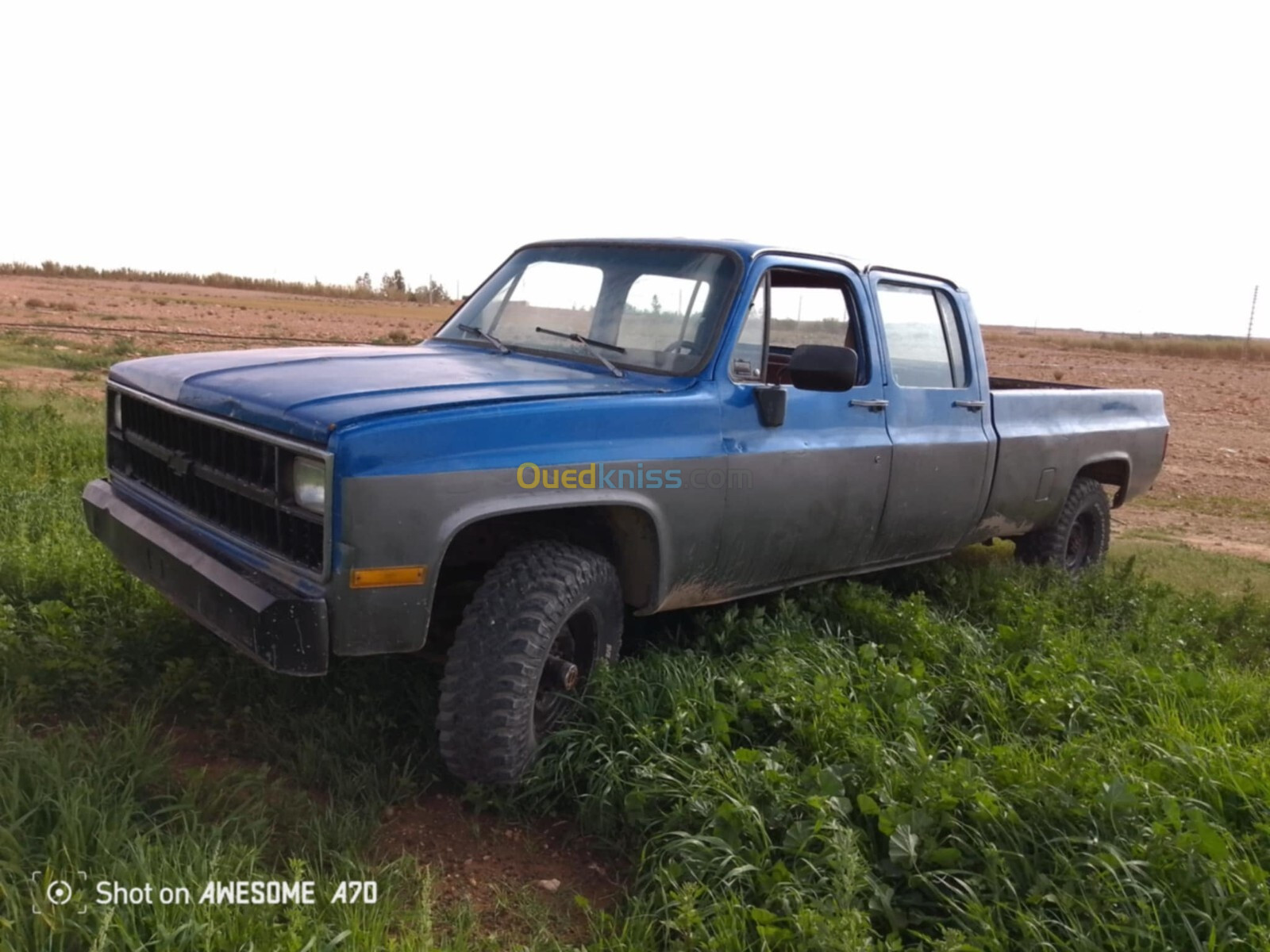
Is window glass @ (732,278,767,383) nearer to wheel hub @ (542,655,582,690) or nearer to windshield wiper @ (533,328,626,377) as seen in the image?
windshield wiper @ (533,328,626,377)

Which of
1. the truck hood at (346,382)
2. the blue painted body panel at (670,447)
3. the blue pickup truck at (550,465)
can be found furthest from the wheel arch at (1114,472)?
the truck hood at (346,382)

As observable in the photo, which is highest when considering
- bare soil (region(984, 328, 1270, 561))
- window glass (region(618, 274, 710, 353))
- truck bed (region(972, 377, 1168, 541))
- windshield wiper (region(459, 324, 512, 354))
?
window glass (region(618, 274, 710, 353))

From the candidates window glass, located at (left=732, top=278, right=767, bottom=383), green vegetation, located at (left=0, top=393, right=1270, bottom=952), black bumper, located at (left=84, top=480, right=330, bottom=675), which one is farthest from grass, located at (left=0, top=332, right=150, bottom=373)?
window glass, located at (left=732, top=278, right=767, bottom=383)

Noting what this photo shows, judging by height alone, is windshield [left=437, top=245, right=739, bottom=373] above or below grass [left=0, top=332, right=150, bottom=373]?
above

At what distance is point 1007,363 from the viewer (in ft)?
106

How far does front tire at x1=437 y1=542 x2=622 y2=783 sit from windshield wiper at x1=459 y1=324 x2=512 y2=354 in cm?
118

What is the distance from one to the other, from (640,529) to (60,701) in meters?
2.14

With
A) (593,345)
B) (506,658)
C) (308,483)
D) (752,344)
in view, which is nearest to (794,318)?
(752,344)

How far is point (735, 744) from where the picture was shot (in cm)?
360

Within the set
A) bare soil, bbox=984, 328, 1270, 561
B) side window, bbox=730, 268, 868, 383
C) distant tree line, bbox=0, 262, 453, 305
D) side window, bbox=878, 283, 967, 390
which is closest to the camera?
side window, bbox=730, 268, 868, 383

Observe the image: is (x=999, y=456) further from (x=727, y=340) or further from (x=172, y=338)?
(x=172, y=338)

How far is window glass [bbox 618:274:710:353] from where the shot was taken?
161 inches

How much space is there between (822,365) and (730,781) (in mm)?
1547

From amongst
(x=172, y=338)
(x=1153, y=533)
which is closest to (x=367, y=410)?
→ (x=1153, y=533)
